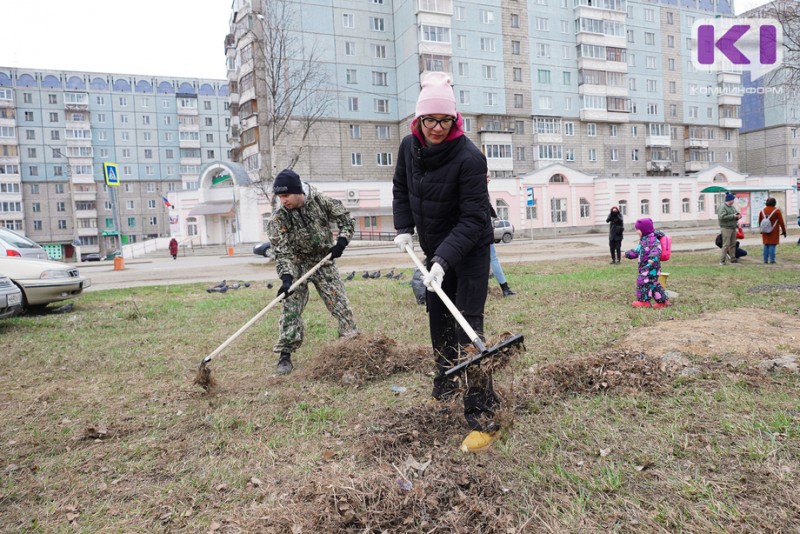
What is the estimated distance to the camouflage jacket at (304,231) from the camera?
17.1 feet

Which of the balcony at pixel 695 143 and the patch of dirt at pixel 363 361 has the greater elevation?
the balcony at pixel 695 143

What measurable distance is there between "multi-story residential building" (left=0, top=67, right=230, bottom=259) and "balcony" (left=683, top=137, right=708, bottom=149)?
2089 inches

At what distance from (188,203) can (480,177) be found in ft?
153

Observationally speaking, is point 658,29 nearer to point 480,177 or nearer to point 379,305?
point 379,305

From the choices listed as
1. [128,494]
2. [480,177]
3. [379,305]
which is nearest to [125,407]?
[128,494]

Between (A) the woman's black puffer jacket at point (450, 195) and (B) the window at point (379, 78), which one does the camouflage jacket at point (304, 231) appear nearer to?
(A) the woman's black puffer jacket at point (450, 195)

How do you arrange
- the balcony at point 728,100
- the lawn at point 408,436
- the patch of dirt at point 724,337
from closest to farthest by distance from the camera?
1. the lawn at point 408,436
2. the patch of dirt at point 724,337
3. the balcony at point 728,100

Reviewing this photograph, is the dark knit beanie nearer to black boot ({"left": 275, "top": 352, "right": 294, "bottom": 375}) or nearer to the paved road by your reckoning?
black boot ({"left": 275, "top": 352, "right": 294, "bottom": 375})

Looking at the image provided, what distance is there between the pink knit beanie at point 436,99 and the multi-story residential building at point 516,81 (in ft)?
133

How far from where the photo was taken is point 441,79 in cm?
317

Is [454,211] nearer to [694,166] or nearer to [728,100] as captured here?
[694,166]

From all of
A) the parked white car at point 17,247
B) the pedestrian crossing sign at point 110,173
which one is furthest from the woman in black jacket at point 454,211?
the pedestrian crossing sign at point 110,173

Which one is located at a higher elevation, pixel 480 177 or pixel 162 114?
A: pixel 162 114

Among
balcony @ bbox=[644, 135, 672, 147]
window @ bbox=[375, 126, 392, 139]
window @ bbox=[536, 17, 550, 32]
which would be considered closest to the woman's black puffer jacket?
window @ bbox=[375, 126, 392, 139]
